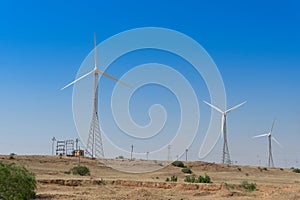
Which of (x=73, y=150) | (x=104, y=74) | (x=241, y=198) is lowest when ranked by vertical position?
(x=241, y=198)

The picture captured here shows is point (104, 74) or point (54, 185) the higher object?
point (104, 74)

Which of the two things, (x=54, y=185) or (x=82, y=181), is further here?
(x=82, y=181)

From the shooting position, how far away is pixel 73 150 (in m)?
97.2

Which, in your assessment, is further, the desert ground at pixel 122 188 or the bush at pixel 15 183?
the desert ground at pixel 122 188

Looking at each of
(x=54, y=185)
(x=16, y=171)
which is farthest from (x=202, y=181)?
(x=16, y=171)

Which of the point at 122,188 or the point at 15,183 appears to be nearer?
the point at 15,183

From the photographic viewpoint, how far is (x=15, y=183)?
3297 centimetres

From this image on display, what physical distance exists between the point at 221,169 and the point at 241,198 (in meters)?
65.0

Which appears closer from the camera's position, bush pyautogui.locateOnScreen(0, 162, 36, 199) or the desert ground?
bush pyautogui.locateOnScreen(0, 162, 36, 199)

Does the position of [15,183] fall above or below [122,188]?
above

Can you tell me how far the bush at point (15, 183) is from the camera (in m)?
31.8

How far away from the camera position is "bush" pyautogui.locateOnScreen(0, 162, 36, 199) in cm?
3180

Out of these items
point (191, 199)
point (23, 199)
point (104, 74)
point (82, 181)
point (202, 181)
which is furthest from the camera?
point (104, 74)

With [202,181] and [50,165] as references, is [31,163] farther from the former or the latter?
[202,181]
